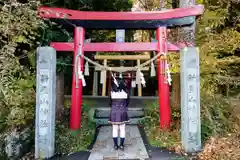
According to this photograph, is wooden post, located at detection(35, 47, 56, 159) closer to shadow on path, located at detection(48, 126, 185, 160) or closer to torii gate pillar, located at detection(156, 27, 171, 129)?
shadow on path, located at detection(48, 126, 185, 160)

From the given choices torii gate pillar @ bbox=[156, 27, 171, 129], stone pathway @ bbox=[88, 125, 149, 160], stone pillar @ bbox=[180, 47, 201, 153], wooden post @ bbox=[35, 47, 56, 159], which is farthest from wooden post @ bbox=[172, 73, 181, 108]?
wooden post @ bbox=[35, 47, 56, 159]

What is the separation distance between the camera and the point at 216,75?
912 cm

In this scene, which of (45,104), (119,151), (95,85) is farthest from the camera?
(95,85)

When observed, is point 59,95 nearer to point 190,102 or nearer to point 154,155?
point 154,155

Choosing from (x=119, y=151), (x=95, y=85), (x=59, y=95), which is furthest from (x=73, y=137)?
(x=95, y=85)

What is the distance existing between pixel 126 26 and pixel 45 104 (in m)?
3.42

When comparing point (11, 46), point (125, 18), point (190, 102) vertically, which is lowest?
point (190, 102)

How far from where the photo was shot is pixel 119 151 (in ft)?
22.0

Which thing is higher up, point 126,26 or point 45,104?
point 126,26

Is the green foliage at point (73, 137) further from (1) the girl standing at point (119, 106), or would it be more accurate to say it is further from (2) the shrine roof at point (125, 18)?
(2) the shrine roof at point (125, 18)

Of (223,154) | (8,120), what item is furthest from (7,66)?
(223,154)

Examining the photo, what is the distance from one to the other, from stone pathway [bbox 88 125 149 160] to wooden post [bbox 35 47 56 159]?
3.54 ft

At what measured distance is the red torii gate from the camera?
768 centimetres

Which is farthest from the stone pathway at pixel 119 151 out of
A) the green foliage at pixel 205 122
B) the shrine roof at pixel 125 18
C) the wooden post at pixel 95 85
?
the wooden post at pixel 95 85
